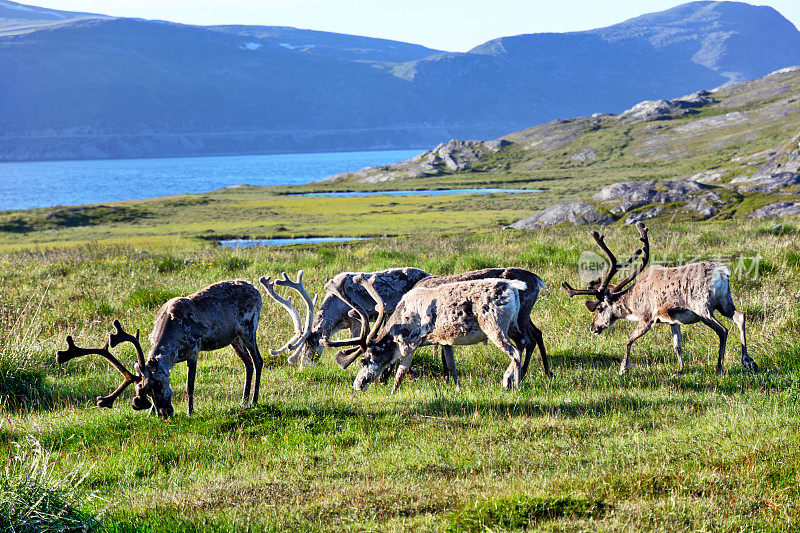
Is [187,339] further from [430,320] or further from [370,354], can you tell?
[430,320]

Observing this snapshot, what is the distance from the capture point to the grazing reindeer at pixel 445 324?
8.84 meters

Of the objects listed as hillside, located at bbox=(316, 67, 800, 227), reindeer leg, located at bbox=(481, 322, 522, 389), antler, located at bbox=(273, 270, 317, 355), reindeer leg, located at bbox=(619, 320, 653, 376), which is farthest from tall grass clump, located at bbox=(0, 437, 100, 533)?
hillside, located at bbox=(316, 67, 800, 227)

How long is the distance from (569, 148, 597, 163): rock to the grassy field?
8825 centimetres

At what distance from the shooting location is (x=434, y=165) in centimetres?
10469

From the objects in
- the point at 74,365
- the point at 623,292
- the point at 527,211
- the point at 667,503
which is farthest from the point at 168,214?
the point at 667,503

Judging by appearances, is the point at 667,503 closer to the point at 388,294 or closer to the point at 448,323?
the point at 448,323

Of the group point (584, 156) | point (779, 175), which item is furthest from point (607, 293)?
point (584, 156)

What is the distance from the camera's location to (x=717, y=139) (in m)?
88.6

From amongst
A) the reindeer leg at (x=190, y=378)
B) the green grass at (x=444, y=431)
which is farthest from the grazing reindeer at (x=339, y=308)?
the reindeer leg at (x=190, y=378)

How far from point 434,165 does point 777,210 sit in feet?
247

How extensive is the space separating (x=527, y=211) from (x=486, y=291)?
46.7 meters

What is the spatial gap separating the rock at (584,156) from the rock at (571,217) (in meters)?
64.2

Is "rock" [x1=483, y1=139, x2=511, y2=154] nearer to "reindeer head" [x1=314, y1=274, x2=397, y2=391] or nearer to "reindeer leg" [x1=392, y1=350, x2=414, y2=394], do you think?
"reindeer head" [x1=314, y1=274, x2=397, y2=391]

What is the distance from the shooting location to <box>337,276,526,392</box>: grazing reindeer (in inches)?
348
